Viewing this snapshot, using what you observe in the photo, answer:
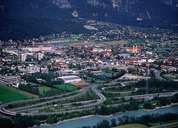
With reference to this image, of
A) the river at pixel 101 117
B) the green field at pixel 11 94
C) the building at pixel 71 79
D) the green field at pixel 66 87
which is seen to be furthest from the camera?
the building at pixel 71 79

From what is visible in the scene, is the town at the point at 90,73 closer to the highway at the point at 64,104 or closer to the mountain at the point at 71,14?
the highway at the point at 64,104

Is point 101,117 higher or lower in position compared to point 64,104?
lower

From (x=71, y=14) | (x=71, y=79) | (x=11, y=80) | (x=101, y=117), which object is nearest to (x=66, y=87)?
(x=71, y=79)

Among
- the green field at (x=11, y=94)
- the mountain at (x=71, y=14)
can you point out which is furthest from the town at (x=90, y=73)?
the mountain at (x=71, y=14)

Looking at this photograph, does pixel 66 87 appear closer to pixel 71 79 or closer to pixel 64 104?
pixel 71 79

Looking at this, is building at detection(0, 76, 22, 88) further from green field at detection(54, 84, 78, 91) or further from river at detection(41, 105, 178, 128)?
river at detection(41, 105, 178, 128)
